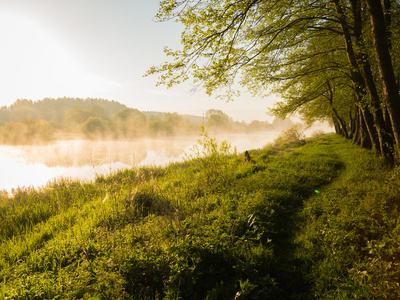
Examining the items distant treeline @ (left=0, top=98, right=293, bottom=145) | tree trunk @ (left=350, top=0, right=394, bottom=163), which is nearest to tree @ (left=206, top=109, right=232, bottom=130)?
distant treeline @ (left=0, top=98, right=293, bottom=145)

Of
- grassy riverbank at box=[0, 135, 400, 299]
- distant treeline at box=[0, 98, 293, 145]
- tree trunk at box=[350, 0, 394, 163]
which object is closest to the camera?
grassy riverbank at box=[0, 135, 400, 299]

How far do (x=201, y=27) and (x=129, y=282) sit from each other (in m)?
6.97

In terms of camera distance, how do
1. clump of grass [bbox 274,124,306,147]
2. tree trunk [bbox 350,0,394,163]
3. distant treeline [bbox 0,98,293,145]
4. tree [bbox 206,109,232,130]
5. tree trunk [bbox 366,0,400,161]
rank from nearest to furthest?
tree trunk [bbox 366,0,400,161] → tree trunk [bbox 350,0,394,163] → clump of grass [bbox 274,124,306,147] → distant treeline [bbox 0,98,293,145] → tree [bbox 206,109,232,130]

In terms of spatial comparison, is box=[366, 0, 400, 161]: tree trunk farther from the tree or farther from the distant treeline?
the tree

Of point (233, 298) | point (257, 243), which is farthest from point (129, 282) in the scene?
point (257, 243)

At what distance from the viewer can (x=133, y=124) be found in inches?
2699

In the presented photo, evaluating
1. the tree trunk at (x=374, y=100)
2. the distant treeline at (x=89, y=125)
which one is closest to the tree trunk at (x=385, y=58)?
the tree trunk at (x=374, y=100)

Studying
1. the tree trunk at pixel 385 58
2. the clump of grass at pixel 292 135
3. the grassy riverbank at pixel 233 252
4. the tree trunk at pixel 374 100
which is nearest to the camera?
the grassy riverbank at pixel 233 252

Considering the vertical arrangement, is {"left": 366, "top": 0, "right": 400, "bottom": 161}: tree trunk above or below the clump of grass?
above

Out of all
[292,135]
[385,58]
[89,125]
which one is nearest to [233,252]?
[385,58]

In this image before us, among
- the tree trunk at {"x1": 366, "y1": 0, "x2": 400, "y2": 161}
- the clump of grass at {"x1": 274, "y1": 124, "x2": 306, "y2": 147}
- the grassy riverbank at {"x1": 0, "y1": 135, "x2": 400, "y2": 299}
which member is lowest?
the grassy riverbank at {"x1": 0, "y1": 135, "x2": 400, "y2": 299}

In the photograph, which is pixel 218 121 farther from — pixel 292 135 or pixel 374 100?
pixel 374 100

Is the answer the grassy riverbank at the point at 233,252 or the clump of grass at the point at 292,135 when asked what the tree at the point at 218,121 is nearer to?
the clump of grass at the point at 292,135

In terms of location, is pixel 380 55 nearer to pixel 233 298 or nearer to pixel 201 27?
pixel 201 27
